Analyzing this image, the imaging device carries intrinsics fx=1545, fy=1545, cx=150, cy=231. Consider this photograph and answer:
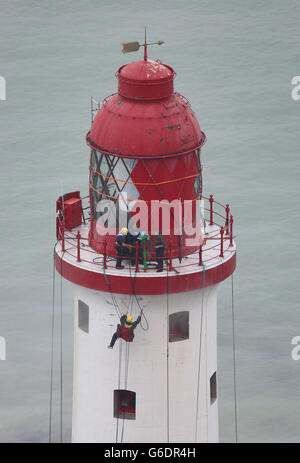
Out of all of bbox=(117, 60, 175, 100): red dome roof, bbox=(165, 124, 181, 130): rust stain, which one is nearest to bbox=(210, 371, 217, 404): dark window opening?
bbox=(165, 124, 181, 130): rust stain

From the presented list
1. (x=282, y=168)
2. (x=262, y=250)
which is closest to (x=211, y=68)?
(x=282, y=168)

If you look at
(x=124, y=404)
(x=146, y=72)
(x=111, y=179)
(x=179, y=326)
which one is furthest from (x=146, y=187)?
(x=124, y=404)

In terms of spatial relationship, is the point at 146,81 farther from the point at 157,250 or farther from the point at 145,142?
the point at 157,250

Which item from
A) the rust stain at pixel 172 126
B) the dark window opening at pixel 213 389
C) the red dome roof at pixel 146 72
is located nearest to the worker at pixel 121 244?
the rust stain at pixel 172 126

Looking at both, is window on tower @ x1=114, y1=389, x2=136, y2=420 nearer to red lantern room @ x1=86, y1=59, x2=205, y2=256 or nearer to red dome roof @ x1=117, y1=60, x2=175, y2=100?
red lantern room @ x1=86, y1=59, x2=205, y2=256

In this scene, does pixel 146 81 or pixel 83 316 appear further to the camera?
pixel 83 316

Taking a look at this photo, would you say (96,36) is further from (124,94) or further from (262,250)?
(124,94)
